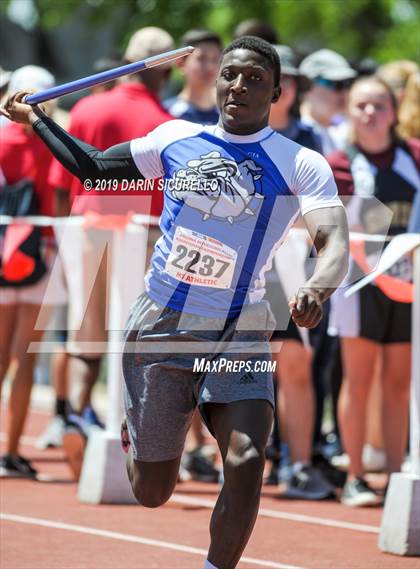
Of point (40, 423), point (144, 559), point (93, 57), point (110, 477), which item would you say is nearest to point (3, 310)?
point (110, 477)

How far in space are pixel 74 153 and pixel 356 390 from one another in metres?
3.57

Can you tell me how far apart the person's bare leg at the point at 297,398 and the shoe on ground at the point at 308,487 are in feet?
0.31

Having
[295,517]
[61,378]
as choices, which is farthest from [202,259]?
[61,378]

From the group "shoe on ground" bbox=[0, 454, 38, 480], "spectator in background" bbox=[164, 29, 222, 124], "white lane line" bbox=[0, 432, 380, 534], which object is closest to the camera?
"white lane line" bbox=[0, 432, 380, 534]

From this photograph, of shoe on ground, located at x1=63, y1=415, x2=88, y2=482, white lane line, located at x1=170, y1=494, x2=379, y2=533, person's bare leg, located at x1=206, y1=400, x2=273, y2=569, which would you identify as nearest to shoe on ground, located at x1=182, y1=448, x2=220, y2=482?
white lane line, located at x1=170, y1=494, x2=379, y2=533

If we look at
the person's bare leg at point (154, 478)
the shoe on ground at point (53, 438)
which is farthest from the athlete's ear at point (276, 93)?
the shoe on ground at point (53, 438)

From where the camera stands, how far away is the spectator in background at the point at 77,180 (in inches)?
340

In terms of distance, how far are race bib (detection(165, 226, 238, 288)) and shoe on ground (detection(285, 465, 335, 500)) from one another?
350 cm

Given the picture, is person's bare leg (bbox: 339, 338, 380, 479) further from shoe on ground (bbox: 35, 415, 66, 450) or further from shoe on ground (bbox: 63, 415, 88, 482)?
shoe on ground (bbox: 35, 415, 66, 450)

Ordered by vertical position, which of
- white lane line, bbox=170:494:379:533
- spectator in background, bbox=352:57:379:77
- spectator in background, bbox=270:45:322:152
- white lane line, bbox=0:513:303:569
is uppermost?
spectator in background, bbox=352:57:379:77

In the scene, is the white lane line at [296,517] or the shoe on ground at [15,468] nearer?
the white lane line at [296,517]

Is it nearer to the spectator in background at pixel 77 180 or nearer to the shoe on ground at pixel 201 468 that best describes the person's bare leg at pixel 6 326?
the spectator in background at pixel 77 180

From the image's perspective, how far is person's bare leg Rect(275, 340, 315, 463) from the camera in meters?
8.62

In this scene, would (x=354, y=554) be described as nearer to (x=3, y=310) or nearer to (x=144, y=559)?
(x=144, y=559)
